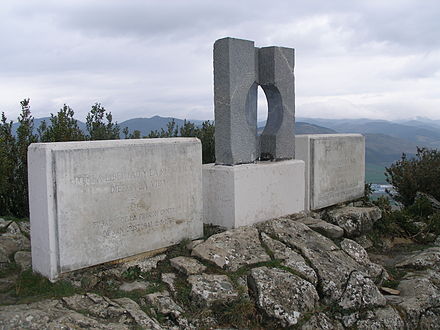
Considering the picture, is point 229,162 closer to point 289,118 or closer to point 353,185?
point 289,118

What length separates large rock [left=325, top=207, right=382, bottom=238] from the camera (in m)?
8.46

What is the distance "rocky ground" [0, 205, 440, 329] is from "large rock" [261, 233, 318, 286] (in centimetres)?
2

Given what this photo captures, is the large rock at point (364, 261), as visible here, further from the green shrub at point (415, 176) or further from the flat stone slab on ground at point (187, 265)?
the green shrub at point (415, 176)

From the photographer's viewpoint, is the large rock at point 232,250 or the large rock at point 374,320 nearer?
the large rock at point 374,320

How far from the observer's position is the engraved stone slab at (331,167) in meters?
9.03

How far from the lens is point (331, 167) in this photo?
9648mm

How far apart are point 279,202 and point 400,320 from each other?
288cm

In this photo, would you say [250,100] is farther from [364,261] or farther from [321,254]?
[364,261]

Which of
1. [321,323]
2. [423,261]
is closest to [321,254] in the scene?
[321,323]

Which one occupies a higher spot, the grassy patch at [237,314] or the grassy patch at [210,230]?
the grassy patch at [210,230]

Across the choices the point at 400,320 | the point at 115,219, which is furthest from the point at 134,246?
the point at 400,320

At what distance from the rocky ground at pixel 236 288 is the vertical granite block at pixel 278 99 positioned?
1.58m

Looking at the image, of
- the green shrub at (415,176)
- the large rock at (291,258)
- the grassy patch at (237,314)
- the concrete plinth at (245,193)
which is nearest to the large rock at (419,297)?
the large rock at (291,258)

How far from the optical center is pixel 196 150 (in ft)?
Answer: 22.0
